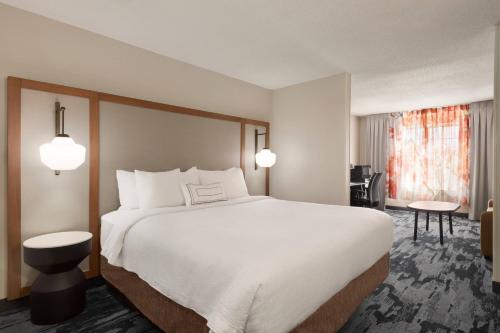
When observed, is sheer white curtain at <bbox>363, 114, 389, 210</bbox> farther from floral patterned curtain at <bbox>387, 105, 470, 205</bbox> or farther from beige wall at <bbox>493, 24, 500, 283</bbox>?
beige wall at <bbox>493, 24, 500, 283</bbox>

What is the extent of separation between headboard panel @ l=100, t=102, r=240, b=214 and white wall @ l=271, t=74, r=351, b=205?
3.31 feet

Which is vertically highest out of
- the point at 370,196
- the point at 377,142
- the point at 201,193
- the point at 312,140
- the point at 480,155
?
the point at 377,142

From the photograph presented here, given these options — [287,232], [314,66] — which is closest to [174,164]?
[287,232]

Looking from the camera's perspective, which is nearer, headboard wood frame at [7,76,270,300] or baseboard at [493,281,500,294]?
headboard wood frame at [7,76,270,300]

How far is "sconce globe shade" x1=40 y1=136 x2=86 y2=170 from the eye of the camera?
6.94 feet

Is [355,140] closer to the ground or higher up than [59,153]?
higher up

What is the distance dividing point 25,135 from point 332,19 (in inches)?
111

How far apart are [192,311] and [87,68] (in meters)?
2.47

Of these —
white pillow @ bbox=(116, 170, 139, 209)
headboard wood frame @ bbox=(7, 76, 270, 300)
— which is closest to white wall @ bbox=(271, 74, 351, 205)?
white pillow @ bbox=(116, 170, 139, 209)

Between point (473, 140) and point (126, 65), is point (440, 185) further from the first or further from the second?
point (126, 65)

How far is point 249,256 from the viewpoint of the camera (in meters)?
1.34

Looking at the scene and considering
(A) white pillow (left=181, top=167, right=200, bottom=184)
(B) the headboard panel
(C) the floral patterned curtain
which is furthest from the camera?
(C) the floral patterned curtain

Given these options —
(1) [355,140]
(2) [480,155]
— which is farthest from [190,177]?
(2) [480,155]

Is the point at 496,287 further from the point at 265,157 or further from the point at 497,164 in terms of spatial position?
the point at 265,157
